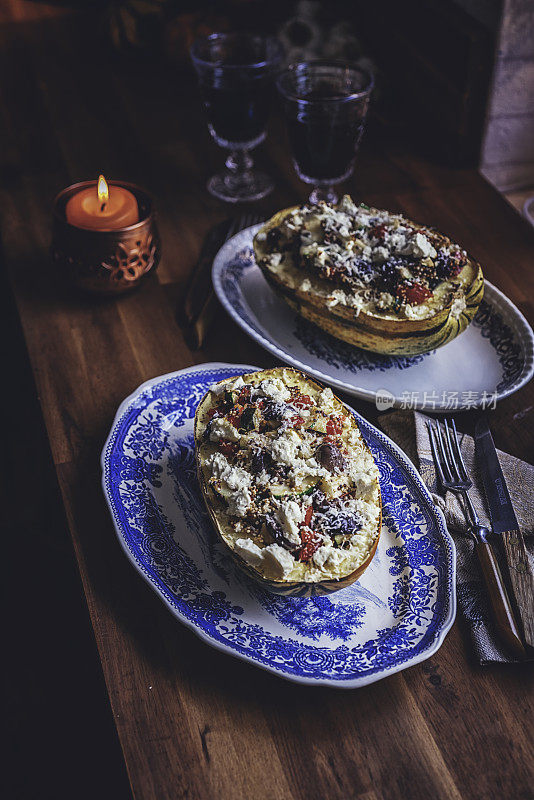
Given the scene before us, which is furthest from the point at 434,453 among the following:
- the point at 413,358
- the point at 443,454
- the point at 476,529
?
the point at 413,358

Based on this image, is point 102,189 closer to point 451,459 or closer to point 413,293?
point 413,293

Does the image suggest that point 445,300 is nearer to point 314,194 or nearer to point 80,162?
point 314,194

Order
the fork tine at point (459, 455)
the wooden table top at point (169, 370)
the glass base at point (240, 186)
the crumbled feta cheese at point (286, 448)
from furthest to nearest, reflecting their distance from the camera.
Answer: the glass base at point (240, 186)
the fork tine at point (459, 455)
the crumbled feta cheese at point (286, 448)
the wooden table top at point (169, 370)

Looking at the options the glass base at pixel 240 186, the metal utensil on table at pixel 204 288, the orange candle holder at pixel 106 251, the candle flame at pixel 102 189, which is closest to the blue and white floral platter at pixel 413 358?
the metal utensil on table at pixel 204 288

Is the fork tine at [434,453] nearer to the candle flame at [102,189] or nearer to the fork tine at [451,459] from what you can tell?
the fork tine at [451,459]

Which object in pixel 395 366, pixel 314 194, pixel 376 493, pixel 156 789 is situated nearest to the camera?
pixel 156 789

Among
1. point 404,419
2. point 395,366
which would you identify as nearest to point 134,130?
point 395,366
